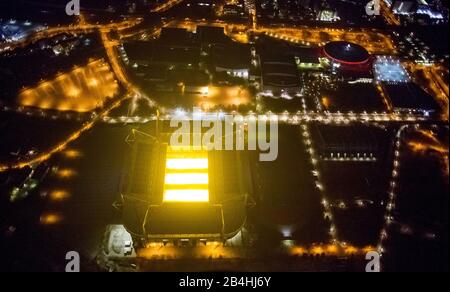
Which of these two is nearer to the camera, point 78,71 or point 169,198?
point 169,198

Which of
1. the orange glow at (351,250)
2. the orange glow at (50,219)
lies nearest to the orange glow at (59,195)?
the orange glow at (50,219)

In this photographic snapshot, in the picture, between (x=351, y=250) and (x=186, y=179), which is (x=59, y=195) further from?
(x=351, y=250)

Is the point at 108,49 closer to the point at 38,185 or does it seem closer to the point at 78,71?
the point at 78,71

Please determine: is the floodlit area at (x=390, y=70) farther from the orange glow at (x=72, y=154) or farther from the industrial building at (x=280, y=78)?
the orange glow at (x=72, y=154)

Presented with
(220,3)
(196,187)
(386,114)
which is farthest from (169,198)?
(220,3)

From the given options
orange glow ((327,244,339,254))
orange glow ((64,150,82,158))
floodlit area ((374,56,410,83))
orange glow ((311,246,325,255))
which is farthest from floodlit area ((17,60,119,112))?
floodlit area ((374,56,410,83))

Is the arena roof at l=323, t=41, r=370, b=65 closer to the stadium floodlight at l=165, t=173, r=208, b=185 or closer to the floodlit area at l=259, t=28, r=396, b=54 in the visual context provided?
the floodlit area at l=259, t=28, r=396, b=54

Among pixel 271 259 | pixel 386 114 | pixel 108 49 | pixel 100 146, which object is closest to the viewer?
pixel 271 259
